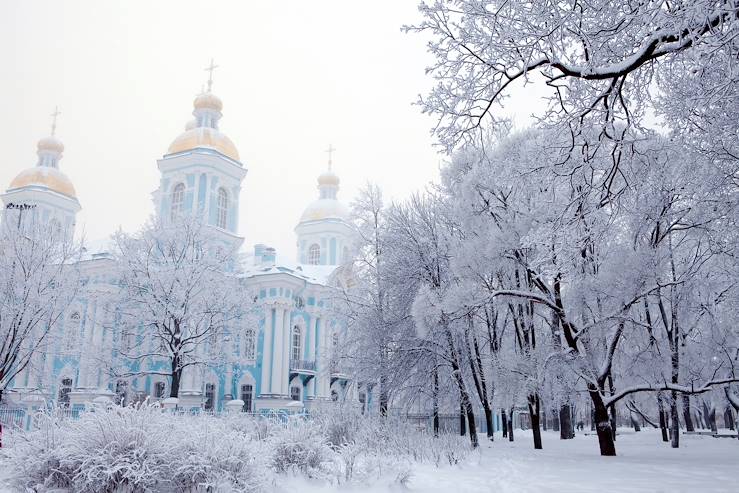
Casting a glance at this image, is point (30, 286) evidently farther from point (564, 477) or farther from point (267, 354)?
point (267, 354)

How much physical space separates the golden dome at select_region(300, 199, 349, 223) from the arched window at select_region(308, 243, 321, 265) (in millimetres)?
2267

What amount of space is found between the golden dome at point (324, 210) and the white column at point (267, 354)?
608 inches

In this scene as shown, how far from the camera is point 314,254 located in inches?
1948

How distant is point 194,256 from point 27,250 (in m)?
7.20

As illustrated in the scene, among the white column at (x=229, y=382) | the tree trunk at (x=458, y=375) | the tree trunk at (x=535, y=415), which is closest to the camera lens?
the tree trunk at (x=535, y=415)

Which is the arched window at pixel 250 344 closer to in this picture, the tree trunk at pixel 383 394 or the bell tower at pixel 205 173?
the bell tower at pixel 205 173

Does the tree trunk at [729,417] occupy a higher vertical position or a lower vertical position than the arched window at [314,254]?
lower

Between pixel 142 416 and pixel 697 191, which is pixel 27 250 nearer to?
pixel 142 416

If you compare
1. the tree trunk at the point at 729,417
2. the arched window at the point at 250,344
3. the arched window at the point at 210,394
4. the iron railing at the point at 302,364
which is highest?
the arched window at the point at 250,344

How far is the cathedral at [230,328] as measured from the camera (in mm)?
30547

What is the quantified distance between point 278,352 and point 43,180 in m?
22.7

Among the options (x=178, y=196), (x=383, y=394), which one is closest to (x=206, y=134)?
(x=178, y=196)

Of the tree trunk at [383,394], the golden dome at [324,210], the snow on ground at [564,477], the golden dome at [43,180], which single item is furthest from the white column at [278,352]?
the snow on ground at [564,477]

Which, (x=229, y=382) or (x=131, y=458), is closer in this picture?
(x=131, y=458)
